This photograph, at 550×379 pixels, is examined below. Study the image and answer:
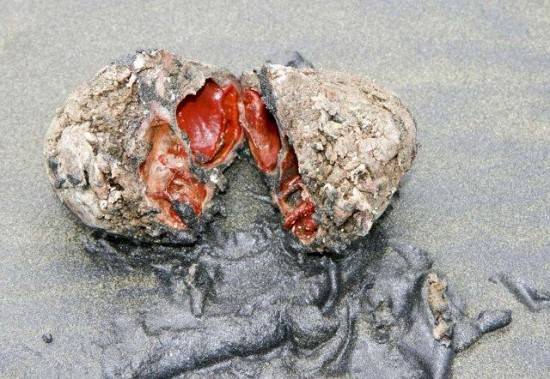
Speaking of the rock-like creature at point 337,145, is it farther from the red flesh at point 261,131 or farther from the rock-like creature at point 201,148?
the red flesh at point 261,131

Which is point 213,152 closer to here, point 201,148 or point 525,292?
point 201,148

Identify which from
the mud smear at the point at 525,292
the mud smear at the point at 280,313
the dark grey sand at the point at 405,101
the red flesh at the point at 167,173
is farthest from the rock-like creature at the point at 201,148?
the mud smear at the point at 525,292

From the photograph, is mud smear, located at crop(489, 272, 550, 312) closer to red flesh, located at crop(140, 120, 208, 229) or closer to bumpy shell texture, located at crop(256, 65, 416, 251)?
bumpy shell texture, located at crop(256, 65, 416, 251)

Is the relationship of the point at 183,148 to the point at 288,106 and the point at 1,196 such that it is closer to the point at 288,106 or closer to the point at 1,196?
the point at 288,106

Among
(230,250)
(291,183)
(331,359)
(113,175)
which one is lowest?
(331,359)

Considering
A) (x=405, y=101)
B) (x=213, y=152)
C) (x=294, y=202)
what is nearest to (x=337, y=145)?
(x=294, y=202)

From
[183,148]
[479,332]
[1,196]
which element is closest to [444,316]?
[479,332]
